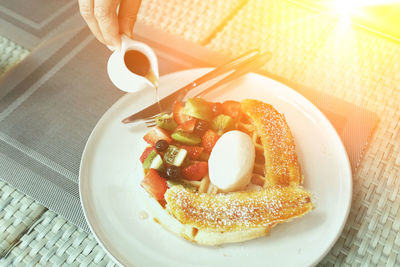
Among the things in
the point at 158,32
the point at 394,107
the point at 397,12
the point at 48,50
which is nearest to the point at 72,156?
the point at 48,50

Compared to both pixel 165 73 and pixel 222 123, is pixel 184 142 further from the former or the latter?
pixel 165 73

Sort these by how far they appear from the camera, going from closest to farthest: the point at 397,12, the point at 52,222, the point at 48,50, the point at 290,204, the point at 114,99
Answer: the point at 290,204 → the point at 52,222 → the point at 114,99 → the point at 48,50 → the point at 397,12

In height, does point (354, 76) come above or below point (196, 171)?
above

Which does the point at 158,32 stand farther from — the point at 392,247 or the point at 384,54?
the point at 392,247

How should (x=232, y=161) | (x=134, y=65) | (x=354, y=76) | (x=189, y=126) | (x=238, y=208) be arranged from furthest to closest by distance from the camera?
(x=354, y=76) < (x=134, y=65) < (x=189, y=126) < (x=232, y=161) < (x=238, y=208)

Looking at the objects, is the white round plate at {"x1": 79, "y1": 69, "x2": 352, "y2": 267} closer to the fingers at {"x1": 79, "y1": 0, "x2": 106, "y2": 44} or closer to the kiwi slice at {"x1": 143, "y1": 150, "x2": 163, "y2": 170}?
the kiwi slice at {"x1": 143, "y1": 150, "x2": 163, "y2": 170}

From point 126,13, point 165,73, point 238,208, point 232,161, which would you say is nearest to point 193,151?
point 232,161

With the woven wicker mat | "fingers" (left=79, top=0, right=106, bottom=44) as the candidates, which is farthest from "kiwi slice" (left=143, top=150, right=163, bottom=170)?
the woven wicker mat
